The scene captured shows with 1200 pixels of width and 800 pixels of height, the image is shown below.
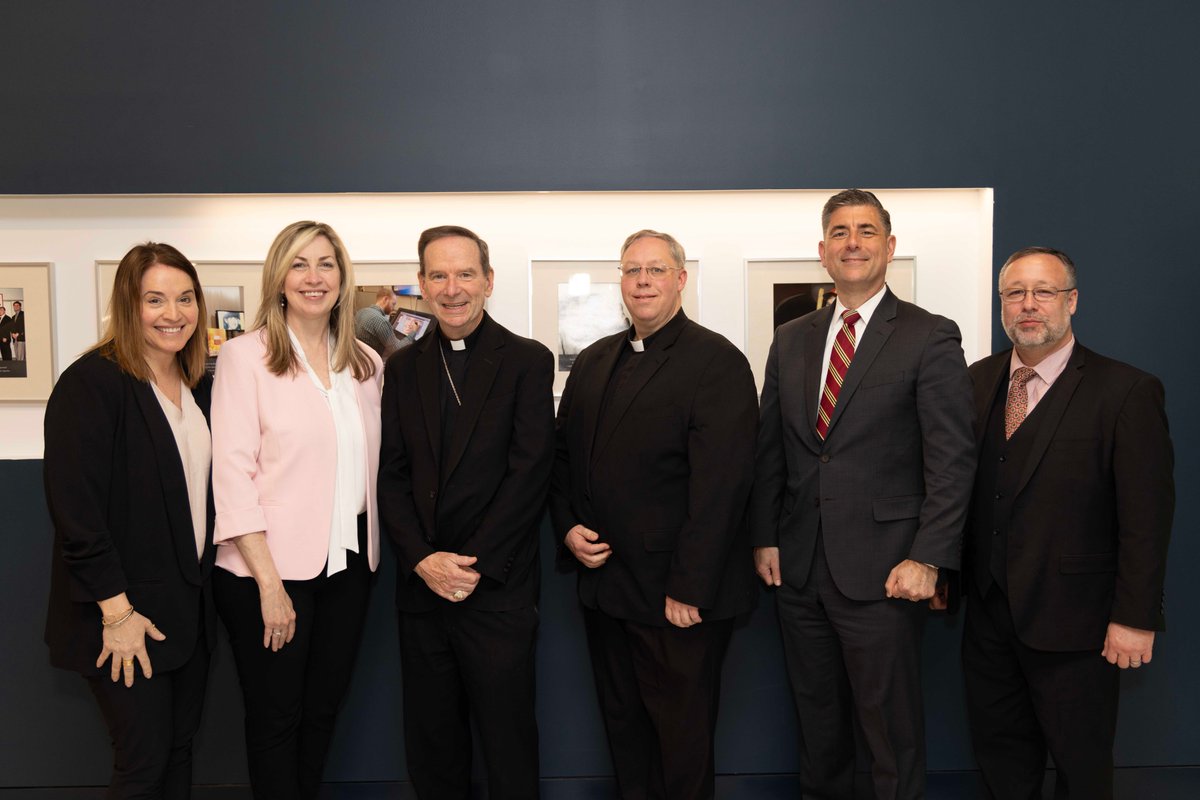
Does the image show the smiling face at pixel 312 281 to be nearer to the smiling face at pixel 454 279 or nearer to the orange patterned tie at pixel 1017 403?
the smiling face at pixel 454 279

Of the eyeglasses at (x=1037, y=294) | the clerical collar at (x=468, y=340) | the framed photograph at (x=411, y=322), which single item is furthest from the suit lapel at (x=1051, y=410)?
the framed photograph at (x=411, y=322)

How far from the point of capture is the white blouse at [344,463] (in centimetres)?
279

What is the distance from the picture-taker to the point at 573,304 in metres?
3.80

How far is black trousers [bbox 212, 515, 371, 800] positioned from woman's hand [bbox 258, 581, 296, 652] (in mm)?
43

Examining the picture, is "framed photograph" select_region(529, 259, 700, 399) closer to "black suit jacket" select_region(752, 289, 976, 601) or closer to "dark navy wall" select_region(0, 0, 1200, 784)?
"dark navy wall" select_region(0, 0, 1200, 784)

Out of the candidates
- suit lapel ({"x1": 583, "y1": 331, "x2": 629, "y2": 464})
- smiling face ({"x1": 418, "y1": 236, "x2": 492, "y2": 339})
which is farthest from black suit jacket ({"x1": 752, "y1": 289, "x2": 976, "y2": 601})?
smiling face ({"x1": 418, "y1": 236, "x2": 492, "y2": 339})

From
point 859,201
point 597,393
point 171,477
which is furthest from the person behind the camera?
point 597,393

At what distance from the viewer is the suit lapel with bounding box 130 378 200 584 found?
2.55 meters

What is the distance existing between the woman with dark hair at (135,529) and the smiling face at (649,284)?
4.86 feet

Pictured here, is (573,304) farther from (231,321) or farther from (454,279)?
(231,321)

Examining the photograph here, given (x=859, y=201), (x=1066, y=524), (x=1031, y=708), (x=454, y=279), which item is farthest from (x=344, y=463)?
(x=1031, y=708)

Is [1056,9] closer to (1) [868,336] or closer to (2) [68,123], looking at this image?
(1) [868,336]

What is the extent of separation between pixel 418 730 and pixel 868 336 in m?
2.18

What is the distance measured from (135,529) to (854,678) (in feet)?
7.96
